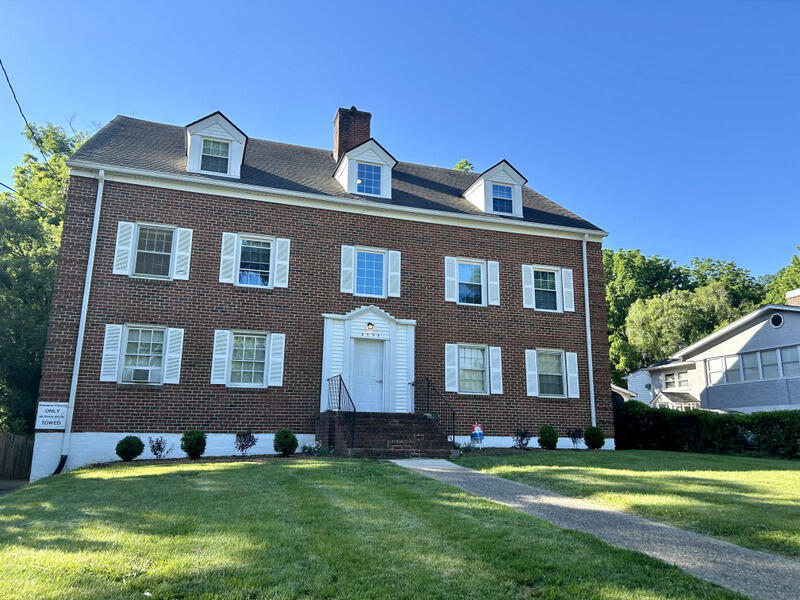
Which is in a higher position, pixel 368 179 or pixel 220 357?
pixel 368 179

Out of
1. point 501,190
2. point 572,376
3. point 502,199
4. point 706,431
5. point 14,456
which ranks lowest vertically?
point 14,456

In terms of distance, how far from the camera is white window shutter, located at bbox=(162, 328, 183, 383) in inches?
526

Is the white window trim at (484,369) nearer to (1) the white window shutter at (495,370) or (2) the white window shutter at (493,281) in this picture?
(1) the white window shutter at (495,370)

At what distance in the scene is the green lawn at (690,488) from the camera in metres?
5.66

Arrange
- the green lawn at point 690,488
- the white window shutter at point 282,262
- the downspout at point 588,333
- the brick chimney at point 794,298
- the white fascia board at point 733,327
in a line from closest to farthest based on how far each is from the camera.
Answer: the green lawn at point 690,488 → the white window shutter at point 282,262 → the downspout at point 588,333 → the white fascia board at point 733,327 → the brick chimney at point 794,298

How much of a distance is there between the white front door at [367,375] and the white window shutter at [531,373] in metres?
4.25

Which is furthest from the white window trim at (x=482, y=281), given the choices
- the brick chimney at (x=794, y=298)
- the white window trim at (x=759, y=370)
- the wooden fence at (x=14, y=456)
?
the brick chimney at (x=794, y=298)

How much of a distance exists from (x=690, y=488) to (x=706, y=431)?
9.58 m

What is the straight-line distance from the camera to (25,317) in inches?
721

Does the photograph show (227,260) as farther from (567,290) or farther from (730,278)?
(730,278)

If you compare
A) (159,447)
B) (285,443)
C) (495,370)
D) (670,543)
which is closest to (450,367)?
(495,370)

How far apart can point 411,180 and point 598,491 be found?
1264cm

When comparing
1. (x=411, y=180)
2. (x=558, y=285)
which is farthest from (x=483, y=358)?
(x=411, y=180)

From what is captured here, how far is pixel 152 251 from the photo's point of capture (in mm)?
13984
